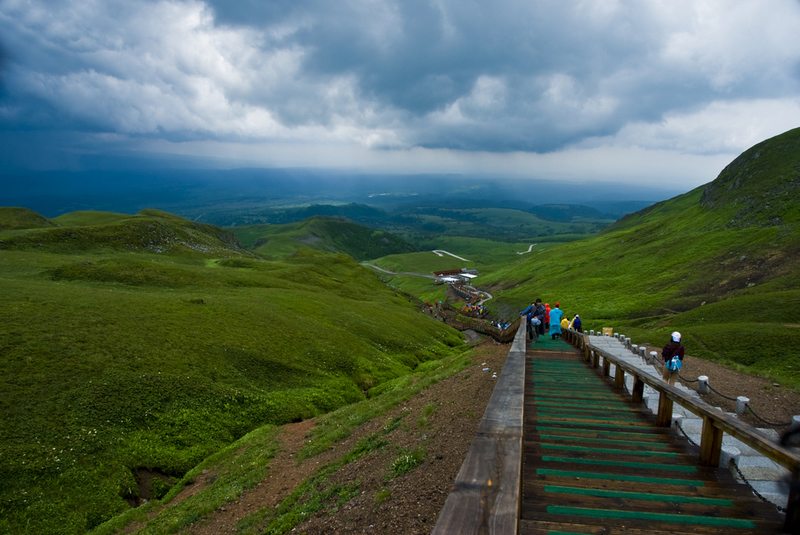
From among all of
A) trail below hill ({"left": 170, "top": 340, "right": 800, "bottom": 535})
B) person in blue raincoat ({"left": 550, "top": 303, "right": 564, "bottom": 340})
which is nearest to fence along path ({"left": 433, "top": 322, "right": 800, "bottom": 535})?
trail below hill ({"left": 170, "top": 340, "right": 800, "bottom": 535})

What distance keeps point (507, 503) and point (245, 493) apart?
40.7 ft

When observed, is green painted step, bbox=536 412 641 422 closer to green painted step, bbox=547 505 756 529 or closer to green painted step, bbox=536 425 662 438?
green painted step, bbox=536 425 662 438

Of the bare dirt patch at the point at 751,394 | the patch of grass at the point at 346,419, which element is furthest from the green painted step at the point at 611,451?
the patch of grass at the point at 346,419

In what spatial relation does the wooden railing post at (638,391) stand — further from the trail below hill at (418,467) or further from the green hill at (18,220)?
the green hill at (18,220)

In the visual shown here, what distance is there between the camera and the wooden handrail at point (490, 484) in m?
4.67

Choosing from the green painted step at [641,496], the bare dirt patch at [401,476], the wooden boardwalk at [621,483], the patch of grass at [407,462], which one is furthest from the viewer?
the patch of grass at [407,462]

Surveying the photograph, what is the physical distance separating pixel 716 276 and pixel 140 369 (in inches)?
A: 3226

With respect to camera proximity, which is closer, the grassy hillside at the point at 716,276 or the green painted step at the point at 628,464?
the green painted step at the point at 628,464

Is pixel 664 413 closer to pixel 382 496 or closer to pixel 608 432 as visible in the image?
pixel 608 432

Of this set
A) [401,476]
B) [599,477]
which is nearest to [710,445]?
[599,477]

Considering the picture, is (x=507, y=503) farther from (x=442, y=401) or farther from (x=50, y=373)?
(x=50, y=373)

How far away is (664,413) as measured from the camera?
9867mm

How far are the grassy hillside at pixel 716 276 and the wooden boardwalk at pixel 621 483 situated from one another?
1980 cm

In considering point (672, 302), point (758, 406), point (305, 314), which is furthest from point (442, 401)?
point (672, 302)
